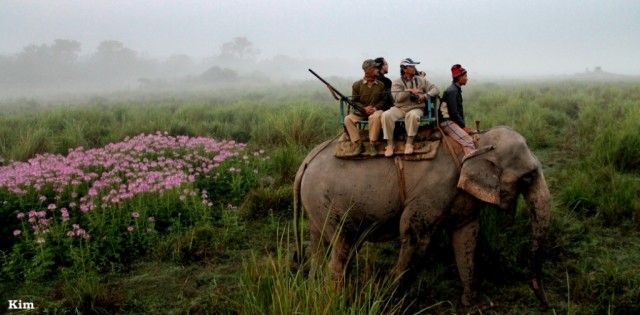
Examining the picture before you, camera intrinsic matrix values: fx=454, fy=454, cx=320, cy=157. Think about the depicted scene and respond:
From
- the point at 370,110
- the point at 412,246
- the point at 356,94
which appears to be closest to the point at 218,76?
the point at 356,94

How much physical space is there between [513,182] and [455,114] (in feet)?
2.55

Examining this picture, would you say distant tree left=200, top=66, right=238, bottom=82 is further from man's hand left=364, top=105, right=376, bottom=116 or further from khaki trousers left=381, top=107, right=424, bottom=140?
khaki trousers left=381, top=107, right=424, bottom=140

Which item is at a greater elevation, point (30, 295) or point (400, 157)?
point (400, 157)

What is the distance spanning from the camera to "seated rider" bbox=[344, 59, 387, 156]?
13.4 feet

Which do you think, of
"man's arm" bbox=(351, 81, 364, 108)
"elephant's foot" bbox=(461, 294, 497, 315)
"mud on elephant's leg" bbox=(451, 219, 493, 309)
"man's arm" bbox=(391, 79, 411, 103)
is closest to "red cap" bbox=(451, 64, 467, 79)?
"man's arm" bbox=(391, 79, 411, 103)

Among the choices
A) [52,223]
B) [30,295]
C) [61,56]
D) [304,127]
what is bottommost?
[30,295]

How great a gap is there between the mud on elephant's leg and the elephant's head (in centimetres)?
34

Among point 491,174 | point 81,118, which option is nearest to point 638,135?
point 491,174

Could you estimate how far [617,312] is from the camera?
3.76 meters


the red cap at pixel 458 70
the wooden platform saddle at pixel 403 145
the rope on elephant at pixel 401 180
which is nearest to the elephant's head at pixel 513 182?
the wooden platform saddle at pixel 403 145

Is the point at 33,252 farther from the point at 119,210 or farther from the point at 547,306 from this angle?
the point at 547,306

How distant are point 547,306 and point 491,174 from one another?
123 centimetres

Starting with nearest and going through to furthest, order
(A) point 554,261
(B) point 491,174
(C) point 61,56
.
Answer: (B) point 491,174 < (A) point 554,261 < (C) point 61,56

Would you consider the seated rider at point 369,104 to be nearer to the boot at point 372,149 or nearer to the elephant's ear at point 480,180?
the boot at point 372,149
